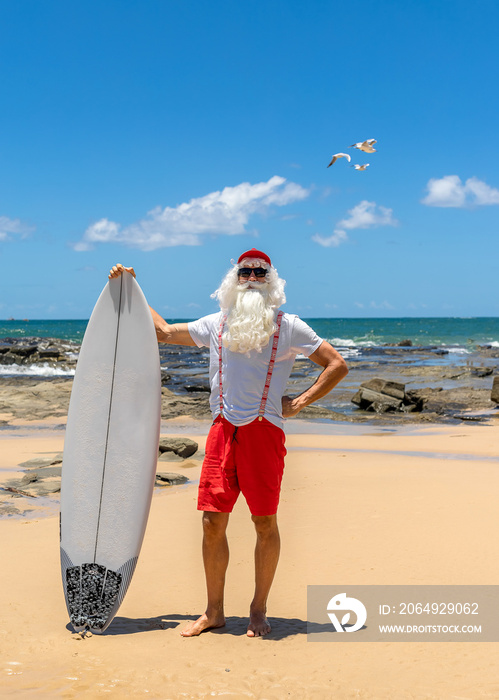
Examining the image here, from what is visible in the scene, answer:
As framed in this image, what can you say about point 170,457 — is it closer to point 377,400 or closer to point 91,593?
point 91,593

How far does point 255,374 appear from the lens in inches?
125

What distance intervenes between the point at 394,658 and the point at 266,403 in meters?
1.26

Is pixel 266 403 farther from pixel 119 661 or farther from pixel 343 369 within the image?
pixel 119 661

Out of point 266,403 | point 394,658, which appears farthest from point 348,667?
point 266,403

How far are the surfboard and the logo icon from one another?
3.54 feet

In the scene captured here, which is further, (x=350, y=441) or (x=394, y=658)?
(x=350, y=441)

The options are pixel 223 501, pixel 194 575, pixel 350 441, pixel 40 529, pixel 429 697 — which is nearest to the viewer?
pixel 429 697

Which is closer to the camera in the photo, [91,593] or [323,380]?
[323,380]

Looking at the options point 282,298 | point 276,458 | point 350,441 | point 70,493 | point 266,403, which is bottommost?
point 350,441

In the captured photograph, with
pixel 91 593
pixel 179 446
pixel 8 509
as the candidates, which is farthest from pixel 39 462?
pixel 91 593

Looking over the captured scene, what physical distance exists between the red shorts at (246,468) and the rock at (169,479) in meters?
3.74

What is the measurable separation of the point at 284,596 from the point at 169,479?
130 inches

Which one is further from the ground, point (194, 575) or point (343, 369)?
point (343, 369)

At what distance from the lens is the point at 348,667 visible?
2.84 m
